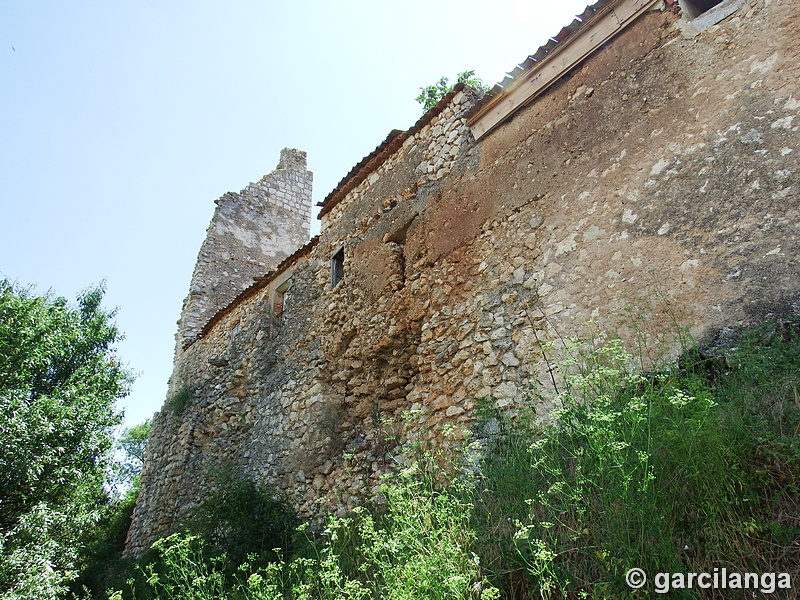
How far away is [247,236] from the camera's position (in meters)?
13.8

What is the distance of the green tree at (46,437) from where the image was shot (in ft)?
24.5

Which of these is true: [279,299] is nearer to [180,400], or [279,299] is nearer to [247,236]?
[180,400]

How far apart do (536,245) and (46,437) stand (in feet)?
27.0

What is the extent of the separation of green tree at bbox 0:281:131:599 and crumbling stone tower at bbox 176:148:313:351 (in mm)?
2354

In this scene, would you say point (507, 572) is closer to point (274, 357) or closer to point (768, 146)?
point (768, 146)

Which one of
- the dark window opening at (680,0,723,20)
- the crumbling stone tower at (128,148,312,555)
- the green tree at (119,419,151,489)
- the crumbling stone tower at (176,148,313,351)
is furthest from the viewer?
the green tree at (119,419,151,489)

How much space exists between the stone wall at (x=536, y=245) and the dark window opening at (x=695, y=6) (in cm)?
12

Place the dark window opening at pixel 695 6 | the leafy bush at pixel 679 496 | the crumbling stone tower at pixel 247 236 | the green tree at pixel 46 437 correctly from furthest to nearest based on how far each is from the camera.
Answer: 1. the crumbling stone tower at pixel 247 236
2. the green tree at pixel 46 437
3. the dark window opening at pixel 695 6
4. the leafy bush at pixel 679 496

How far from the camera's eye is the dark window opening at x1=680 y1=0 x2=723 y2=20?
14.8ft

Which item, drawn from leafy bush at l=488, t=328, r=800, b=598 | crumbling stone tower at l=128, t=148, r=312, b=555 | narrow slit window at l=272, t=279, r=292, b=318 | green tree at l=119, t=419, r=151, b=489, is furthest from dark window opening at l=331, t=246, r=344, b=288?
green tree at l=119, t=419, r=151, b=489

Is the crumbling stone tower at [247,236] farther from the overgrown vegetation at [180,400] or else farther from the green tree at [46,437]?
the green tree at [46,437]

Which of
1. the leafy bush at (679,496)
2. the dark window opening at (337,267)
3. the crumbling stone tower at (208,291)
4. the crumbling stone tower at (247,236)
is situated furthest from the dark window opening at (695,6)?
the crumbling stone tower at (247,236)

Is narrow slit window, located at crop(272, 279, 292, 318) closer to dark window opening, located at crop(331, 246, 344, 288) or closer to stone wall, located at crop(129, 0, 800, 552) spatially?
stone wall, located at crop(129, 0, 800, 552)

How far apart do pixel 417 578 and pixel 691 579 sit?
3.93 feet
